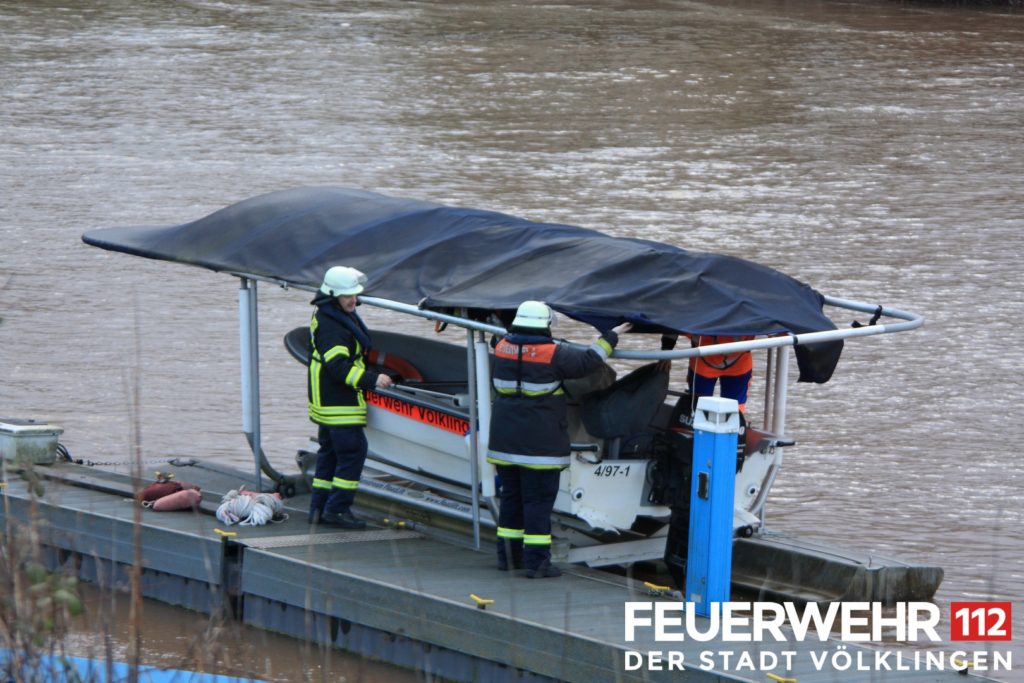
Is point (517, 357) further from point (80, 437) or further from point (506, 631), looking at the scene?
A: point (80, 437)

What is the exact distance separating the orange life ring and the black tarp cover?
105 cm

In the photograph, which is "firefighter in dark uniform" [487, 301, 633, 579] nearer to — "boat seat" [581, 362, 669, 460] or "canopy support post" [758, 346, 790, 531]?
"boat seat" [581, 362, 669, 460]

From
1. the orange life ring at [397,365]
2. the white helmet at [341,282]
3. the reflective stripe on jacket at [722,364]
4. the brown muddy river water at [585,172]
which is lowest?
the brown muddy river water at [585,172]

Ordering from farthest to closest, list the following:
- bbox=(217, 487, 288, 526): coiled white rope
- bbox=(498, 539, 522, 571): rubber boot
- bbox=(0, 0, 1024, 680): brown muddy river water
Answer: bbox=(0, 0, 1024, 680): brown muddy river water → bbox=(217, 487, 288, 526): coiled white rope → bbox=(498, 539, 522, 571): rubber boot

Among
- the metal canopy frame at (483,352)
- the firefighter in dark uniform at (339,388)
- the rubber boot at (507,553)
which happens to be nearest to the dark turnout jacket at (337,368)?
the firefighter in dark uniform at (339,388)

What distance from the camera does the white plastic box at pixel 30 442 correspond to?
1040 cm

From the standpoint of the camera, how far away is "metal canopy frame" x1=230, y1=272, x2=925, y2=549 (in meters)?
7.72

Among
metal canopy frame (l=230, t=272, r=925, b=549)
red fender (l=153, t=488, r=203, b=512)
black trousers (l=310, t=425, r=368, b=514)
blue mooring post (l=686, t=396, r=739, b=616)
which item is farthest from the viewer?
red fender (l=153, t=488, r=203, b=512)

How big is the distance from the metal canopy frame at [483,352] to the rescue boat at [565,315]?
1 cm

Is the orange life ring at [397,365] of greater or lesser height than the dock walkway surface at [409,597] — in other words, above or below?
above

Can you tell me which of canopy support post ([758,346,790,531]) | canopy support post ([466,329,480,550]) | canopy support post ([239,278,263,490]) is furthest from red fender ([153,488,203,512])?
canopy support post ([758,346,790,531])

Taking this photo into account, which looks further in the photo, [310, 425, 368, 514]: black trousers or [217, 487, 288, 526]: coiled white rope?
[217, 487, 288, 526]: coiled white rope

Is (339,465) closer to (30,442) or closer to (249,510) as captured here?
(249,510)

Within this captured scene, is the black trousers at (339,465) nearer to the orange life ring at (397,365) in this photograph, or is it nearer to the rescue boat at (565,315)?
the rescue boat at (565,315)
